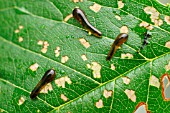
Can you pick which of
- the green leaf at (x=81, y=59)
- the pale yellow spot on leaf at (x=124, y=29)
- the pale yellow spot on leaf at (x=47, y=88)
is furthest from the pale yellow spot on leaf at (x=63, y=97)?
the pale yellow spot on leaf at (x=124, y=29)

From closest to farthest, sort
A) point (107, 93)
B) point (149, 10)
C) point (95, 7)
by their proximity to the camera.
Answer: point (107, 93) → point (149, 10) → point (95, 7)

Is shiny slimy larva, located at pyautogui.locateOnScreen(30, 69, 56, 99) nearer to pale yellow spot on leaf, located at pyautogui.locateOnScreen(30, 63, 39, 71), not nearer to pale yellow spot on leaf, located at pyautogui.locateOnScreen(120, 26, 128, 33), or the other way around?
pale yellow spot on leaf, located at pyautogui.locateOnScreen(30, 63, 39, 71)

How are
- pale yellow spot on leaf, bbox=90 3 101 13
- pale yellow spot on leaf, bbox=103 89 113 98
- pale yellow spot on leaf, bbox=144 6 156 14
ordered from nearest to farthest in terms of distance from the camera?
pale yellow spot on leaf, bbox=103 89 113 98, pale yellow spot on leaf, bbox=144 6 156 14, pale yellow spot on leaf, bbox=90 3 101 13

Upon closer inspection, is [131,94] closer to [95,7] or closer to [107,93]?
[107,93]

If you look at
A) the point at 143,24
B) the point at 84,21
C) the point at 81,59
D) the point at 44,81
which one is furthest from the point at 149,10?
the point at 44,81

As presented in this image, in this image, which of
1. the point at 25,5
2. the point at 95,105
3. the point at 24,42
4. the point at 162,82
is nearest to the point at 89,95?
the point at 95,105

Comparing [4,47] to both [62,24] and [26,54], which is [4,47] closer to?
[26,54]

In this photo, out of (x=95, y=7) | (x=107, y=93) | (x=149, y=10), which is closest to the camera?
(x=107, y=93)

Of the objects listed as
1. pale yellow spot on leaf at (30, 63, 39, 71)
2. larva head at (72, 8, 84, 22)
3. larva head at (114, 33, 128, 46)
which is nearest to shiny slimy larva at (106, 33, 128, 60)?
larva head at (114, 33, 128, 46)
